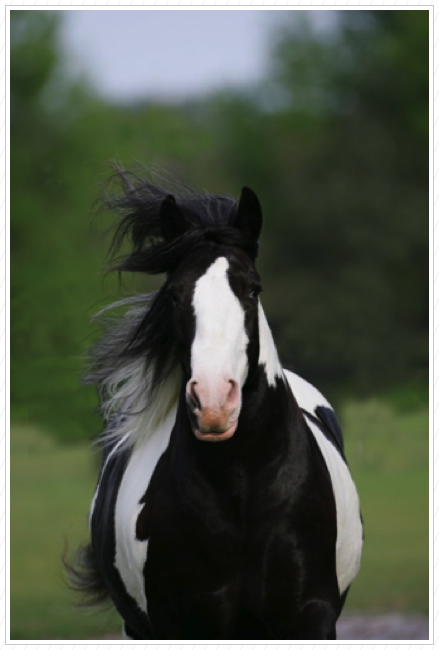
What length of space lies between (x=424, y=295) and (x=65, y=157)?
25.2 feet

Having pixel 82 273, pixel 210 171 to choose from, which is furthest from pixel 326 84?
pixel 82 273

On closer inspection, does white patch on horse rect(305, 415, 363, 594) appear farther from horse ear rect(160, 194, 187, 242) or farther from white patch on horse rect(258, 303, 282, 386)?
horse ear rect(160, 194, 187, 242)

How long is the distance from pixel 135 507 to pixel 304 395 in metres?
1.13

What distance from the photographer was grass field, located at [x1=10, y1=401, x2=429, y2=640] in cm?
1087

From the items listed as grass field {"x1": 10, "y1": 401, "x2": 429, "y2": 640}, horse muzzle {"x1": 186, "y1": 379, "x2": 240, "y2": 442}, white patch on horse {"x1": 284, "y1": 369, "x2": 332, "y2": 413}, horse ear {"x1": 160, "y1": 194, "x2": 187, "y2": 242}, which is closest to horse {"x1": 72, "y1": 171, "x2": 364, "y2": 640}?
horse ear {"x1": 160, "y1": 194, "x2": 187, "y2": 242}

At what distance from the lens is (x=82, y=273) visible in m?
17.1

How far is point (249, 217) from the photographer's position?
3590 millimetres

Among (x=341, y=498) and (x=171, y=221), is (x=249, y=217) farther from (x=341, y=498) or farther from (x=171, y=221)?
(x=341, y=498)

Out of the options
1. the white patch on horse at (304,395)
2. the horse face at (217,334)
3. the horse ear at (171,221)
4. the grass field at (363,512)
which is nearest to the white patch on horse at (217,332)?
the horse face at (217,334)

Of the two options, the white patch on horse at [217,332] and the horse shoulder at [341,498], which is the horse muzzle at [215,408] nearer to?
the white patch on horse at [217,332]

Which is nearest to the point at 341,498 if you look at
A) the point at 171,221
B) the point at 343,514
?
the point at 343,514

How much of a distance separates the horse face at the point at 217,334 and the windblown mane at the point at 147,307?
15 centimetres

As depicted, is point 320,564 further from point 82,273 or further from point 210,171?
point 210,171

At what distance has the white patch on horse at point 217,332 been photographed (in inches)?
119
